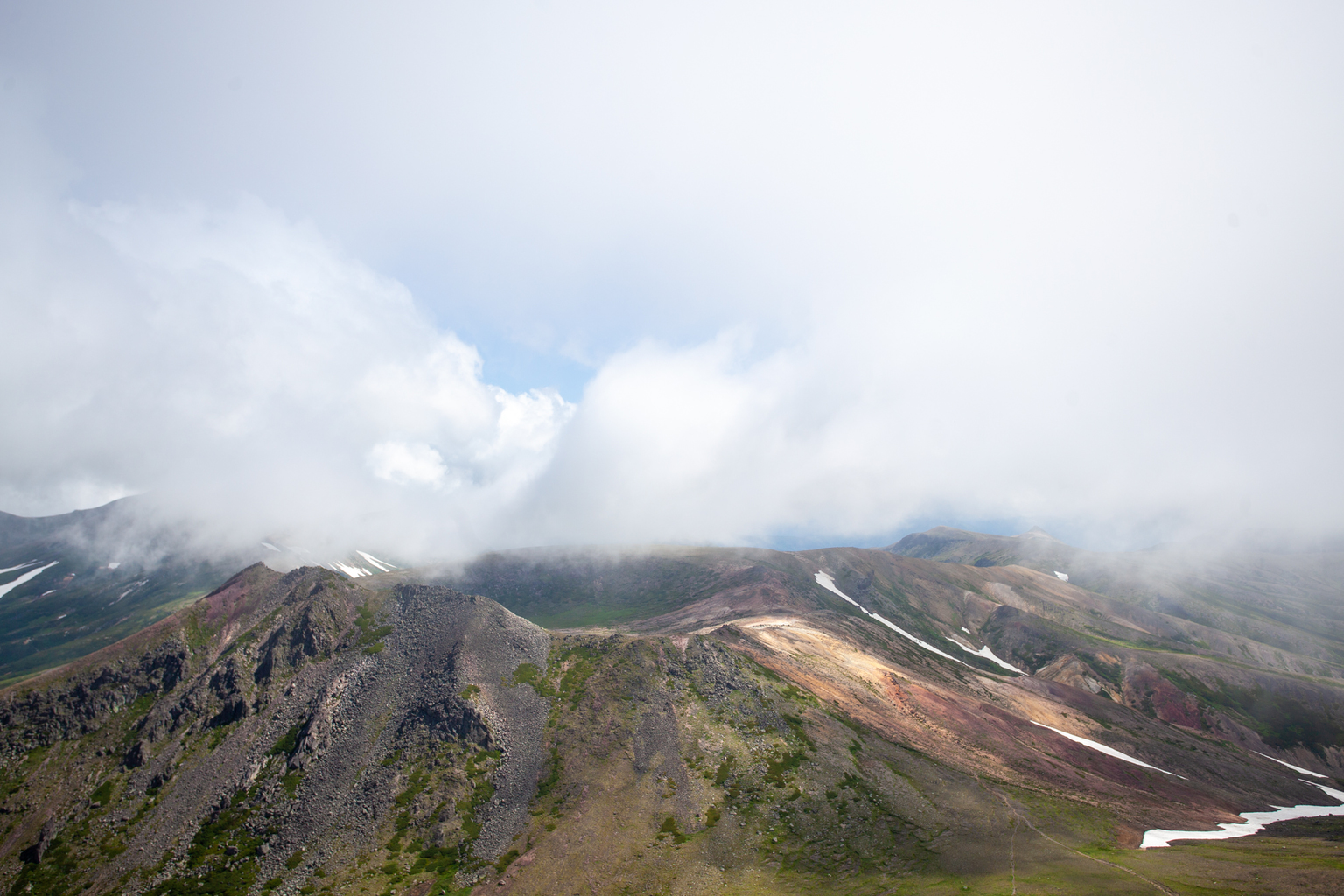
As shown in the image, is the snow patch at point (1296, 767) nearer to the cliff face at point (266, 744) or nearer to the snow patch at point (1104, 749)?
the snow patch at point (1104, 749)

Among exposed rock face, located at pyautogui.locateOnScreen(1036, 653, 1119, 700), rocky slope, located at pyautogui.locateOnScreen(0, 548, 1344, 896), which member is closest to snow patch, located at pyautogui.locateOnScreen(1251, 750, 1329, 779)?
rocky slope, located at pyautogui.locateOnScreen(0, 548, 1344, 896)

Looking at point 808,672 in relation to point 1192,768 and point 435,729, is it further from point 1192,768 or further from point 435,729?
point 1192,768

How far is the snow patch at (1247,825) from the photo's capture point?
246 feet

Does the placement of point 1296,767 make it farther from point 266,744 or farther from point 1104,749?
point 266,744

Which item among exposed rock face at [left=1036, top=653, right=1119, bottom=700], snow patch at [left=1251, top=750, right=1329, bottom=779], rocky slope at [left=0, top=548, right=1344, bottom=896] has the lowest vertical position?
snow patch at [left=1251, top=750, right=1329, bottom=779]

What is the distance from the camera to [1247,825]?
88.7 metres

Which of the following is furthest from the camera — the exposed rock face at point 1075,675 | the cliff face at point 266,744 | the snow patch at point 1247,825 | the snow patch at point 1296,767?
the exposed rock face at point 1075,675

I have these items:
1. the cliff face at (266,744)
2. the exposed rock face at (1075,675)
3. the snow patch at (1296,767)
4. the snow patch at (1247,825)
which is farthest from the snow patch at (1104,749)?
the cliff face at (266,744)

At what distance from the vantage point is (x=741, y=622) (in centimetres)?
16000

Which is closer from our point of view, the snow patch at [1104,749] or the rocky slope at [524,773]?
the rocky slope at [524,773]

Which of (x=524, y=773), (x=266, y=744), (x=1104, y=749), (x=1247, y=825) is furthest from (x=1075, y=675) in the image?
(x=266, y=744)

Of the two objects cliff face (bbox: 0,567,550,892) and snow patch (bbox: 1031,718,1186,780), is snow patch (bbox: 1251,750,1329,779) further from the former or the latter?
cliff face (bbox: 0,567,550,892)

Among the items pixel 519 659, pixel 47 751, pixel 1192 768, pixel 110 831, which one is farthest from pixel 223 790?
pixel 1192 768

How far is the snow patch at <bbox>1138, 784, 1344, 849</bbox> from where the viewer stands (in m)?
75.1
